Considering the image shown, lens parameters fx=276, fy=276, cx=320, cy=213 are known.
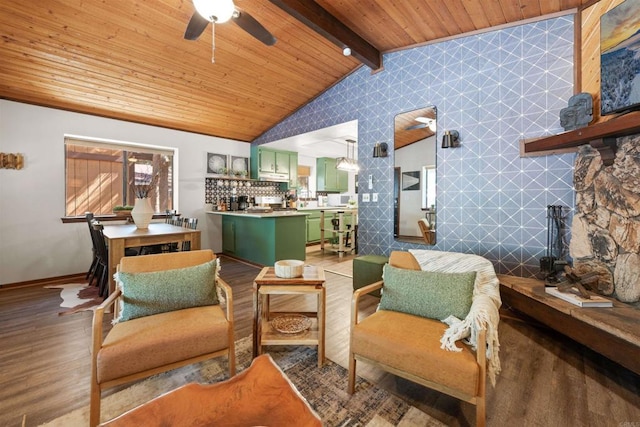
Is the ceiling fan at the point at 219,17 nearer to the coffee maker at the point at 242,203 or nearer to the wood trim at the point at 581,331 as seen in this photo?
the wood trim at the point at 581,331

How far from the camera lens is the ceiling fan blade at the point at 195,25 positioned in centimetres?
216

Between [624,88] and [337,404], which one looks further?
[624,88]

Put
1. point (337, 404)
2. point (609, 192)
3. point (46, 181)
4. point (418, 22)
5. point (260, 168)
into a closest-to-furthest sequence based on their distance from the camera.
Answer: point (337, 404)
point (609, 192)
point (418, 22)
point (46, 181)
point (260, 168)

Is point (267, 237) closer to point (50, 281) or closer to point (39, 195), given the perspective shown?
point (50, 281)

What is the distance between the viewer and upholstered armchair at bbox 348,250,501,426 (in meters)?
1.33

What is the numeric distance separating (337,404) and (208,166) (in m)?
5.13

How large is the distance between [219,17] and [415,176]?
109 inches

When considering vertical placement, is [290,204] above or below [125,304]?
above

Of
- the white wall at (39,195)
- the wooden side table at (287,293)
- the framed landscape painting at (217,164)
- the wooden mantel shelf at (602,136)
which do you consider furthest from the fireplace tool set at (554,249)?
the white wall at (39,195)

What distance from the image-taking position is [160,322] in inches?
64.9

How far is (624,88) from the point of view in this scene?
195 centimetres


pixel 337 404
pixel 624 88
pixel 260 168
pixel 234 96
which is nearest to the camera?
pixel 337 404

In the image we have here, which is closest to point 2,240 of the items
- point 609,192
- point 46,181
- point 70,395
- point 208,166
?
point 46,181

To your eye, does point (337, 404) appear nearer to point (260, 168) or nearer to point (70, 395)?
point (70, 395)
